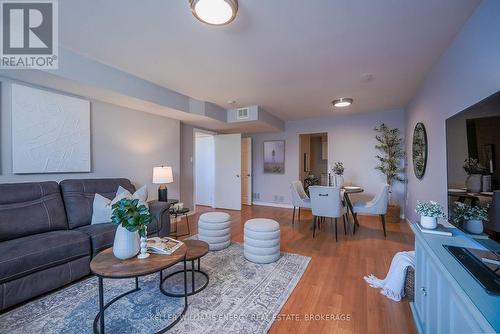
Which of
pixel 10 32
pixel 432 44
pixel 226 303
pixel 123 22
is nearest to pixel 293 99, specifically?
pixel 432 44

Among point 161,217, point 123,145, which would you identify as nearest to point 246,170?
point 123,145

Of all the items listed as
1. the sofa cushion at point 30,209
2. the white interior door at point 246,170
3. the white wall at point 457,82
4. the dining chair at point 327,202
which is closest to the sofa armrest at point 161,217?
the sofa cushion at point 30,209

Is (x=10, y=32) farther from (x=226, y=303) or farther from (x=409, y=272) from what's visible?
(x=409, y=272)

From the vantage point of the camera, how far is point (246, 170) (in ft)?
20.4

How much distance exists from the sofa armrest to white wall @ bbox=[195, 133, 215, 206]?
9.84 feet

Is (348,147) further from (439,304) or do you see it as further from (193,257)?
(193,257)

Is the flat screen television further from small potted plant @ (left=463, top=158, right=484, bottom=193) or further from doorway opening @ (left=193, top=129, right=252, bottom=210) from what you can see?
doorway opening @ (left=193, top=129, right=252, bottom=210)

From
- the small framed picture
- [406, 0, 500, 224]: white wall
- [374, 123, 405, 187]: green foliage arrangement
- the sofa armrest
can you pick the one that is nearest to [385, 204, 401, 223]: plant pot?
[374, 123, 405, 187]: green foliage arrangement

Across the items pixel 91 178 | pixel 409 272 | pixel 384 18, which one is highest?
pixel 384 18

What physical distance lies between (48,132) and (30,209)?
3.02ft

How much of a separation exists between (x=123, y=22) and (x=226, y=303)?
2471 mm

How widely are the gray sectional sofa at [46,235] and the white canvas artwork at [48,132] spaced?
262 millimetres

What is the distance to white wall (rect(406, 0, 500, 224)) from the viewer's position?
1397 mm

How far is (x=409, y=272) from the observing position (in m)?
1.86
